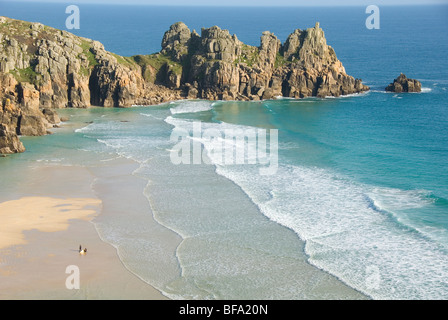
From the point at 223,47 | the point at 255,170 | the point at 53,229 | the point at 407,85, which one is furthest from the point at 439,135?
the point at 53,229

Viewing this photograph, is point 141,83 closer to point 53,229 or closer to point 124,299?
point 53,229

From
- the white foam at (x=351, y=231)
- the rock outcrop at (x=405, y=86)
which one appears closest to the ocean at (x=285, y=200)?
the white foam at (x=351, y=231)

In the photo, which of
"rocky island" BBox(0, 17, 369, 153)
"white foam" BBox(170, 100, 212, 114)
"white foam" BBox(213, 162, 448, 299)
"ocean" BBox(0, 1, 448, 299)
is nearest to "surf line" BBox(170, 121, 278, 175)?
"ocean" BBox(0, 1, 448, 299)

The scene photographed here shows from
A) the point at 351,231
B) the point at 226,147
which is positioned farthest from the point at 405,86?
the point at 351,231

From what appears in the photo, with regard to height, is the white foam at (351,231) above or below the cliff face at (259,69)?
below

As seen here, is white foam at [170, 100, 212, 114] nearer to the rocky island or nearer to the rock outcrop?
the rocky island

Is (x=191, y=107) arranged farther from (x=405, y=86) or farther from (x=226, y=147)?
(x=405, y=86)

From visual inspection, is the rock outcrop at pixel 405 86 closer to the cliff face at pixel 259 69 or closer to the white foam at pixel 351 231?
the cliff face at pixel 259 69
